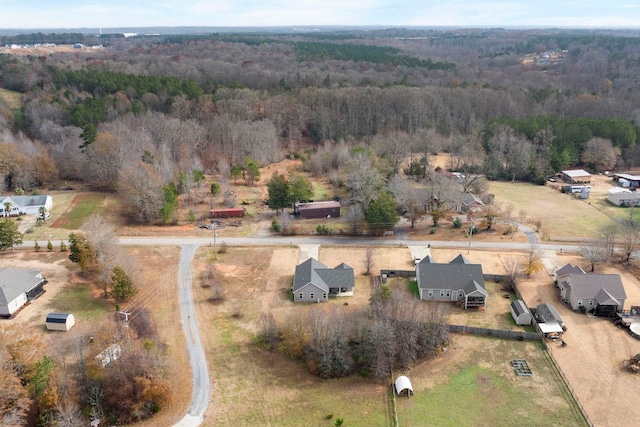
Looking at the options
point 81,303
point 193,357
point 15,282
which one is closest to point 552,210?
point 193,357

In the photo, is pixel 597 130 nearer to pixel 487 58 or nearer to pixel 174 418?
pixel 174 418

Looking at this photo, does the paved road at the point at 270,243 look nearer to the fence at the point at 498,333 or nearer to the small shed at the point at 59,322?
the small shed at the point at 59,322

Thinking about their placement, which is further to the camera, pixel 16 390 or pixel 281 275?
pixel 281 275

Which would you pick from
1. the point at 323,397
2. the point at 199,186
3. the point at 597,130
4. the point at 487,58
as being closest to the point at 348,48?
the point at 487,58

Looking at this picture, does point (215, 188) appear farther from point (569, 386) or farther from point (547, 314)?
point (569, 386)

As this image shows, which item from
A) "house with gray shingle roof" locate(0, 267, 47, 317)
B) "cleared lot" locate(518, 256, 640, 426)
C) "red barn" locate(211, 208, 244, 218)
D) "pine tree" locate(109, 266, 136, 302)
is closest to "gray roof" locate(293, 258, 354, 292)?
"pine tree" locate(109, 266, 136, 302)

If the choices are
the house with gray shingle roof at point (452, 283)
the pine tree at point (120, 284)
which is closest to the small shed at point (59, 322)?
the pine tree at point (120, 284)
